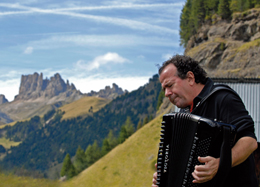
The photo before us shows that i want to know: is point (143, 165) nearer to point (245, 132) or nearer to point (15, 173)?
point (15, 173)

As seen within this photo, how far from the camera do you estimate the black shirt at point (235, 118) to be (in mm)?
2938

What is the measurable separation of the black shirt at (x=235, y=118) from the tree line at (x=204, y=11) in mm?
78732

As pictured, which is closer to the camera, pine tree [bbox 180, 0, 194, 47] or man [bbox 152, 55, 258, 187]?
man [bbox 152, 55, 258, 187]

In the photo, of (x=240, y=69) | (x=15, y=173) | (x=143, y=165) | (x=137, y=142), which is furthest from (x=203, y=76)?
(x=240, y=69)

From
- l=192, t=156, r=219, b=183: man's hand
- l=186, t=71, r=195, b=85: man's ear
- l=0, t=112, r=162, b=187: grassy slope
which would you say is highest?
l=186, t=71, r=195, b=85: man's ear

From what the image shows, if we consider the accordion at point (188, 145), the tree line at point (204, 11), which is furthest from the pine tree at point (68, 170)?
the accordion at point (188, 145)

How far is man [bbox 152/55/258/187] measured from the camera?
2.88 meters

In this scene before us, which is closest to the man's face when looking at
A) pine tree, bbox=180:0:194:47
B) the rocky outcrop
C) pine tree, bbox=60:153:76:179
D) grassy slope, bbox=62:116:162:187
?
grassy slope, bbox=62:116:162:187

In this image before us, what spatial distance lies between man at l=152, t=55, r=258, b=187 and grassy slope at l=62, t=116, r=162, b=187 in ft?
107

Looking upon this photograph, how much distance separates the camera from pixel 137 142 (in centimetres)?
4844

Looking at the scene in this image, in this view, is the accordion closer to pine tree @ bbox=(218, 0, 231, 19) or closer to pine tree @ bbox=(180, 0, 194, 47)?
pine tree @ bbox=(218, 0, 231, 19)

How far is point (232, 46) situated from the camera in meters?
65.4

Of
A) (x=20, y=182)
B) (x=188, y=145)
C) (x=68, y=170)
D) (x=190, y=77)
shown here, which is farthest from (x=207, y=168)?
(x=68, y=170)

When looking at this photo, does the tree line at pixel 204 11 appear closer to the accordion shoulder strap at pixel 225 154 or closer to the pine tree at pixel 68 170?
the pine tree at pixel 68 170
